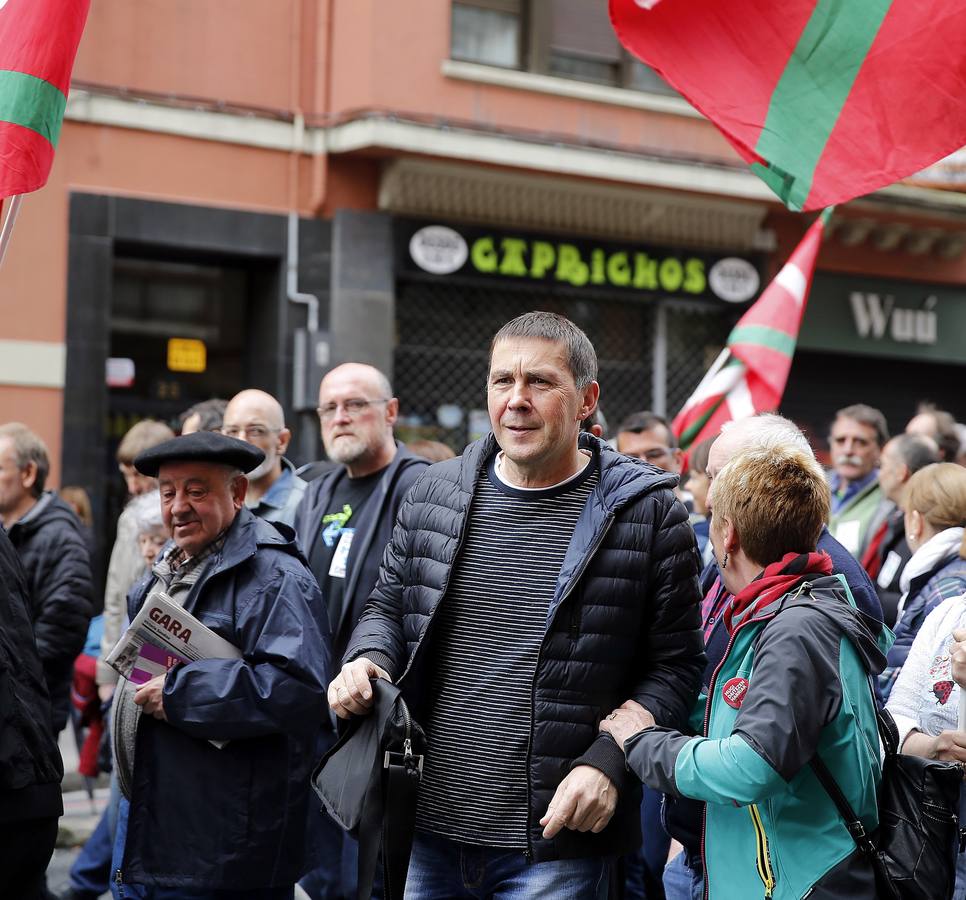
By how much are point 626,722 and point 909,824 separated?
2.21 ft

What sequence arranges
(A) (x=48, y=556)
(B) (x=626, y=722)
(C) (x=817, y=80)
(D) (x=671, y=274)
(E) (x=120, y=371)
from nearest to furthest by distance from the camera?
1. (B) (x=626, y=722)
2. (C) (x=817, y=80)
3. (A) (x=48, y=556)
4. (E) (x=120, y=371)
5. (D) (x=671, y=274)

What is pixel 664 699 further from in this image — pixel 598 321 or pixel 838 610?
pixel 598 321

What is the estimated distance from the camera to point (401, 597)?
11.8ft

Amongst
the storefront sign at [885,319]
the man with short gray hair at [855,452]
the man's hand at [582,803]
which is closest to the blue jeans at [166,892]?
the man's hand at [582,803]

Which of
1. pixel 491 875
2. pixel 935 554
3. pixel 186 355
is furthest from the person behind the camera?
pixel 186 355

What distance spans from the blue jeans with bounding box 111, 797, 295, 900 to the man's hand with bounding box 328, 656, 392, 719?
1013 millimetres

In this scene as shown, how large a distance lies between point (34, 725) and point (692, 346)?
1116 cm

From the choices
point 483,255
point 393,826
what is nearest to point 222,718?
point 393,826

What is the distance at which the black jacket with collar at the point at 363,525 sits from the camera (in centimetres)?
534

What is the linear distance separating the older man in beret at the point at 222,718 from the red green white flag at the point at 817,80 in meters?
2.02

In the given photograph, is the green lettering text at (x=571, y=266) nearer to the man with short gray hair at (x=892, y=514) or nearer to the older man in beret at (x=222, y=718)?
the man with short gray hair at (x=892, y=514)

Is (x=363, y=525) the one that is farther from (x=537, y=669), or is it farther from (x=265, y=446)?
(x=537, y=669)

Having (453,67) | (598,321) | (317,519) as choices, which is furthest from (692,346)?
(317,519)

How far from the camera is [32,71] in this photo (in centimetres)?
414
